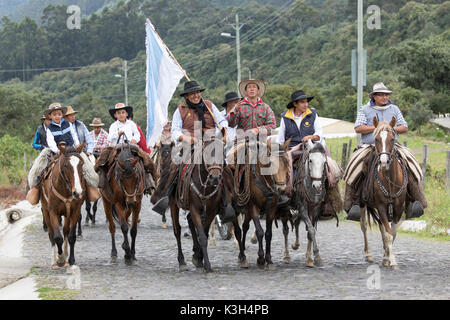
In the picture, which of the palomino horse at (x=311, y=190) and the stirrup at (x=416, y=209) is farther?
the stirrup at (x=416, y=209)

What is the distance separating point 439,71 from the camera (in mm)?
60938

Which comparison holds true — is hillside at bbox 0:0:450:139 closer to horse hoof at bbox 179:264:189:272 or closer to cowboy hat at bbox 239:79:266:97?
cowboy hat at bbox 239:79:266:97

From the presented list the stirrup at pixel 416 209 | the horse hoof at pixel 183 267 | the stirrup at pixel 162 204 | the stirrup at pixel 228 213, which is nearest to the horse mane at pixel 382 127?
the stirrup at pixel 416 209

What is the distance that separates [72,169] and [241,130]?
3026 mm

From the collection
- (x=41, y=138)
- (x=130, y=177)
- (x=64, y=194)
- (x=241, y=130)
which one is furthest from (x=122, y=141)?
(x=241, y=130)

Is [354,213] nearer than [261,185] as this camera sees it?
No

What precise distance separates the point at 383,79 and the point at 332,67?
21109 mm

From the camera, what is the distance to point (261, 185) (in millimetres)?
11727

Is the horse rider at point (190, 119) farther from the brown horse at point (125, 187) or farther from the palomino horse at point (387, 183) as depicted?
the palomino horse at point (387, 183)

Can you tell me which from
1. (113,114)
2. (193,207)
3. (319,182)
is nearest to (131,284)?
(193,207)

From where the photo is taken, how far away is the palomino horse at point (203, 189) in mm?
10789

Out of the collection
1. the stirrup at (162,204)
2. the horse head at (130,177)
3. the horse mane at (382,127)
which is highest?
the horse mane at (382,127)

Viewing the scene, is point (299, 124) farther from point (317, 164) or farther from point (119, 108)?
point (119, 108)

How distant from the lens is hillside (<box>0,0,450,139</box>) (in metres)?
62.5
